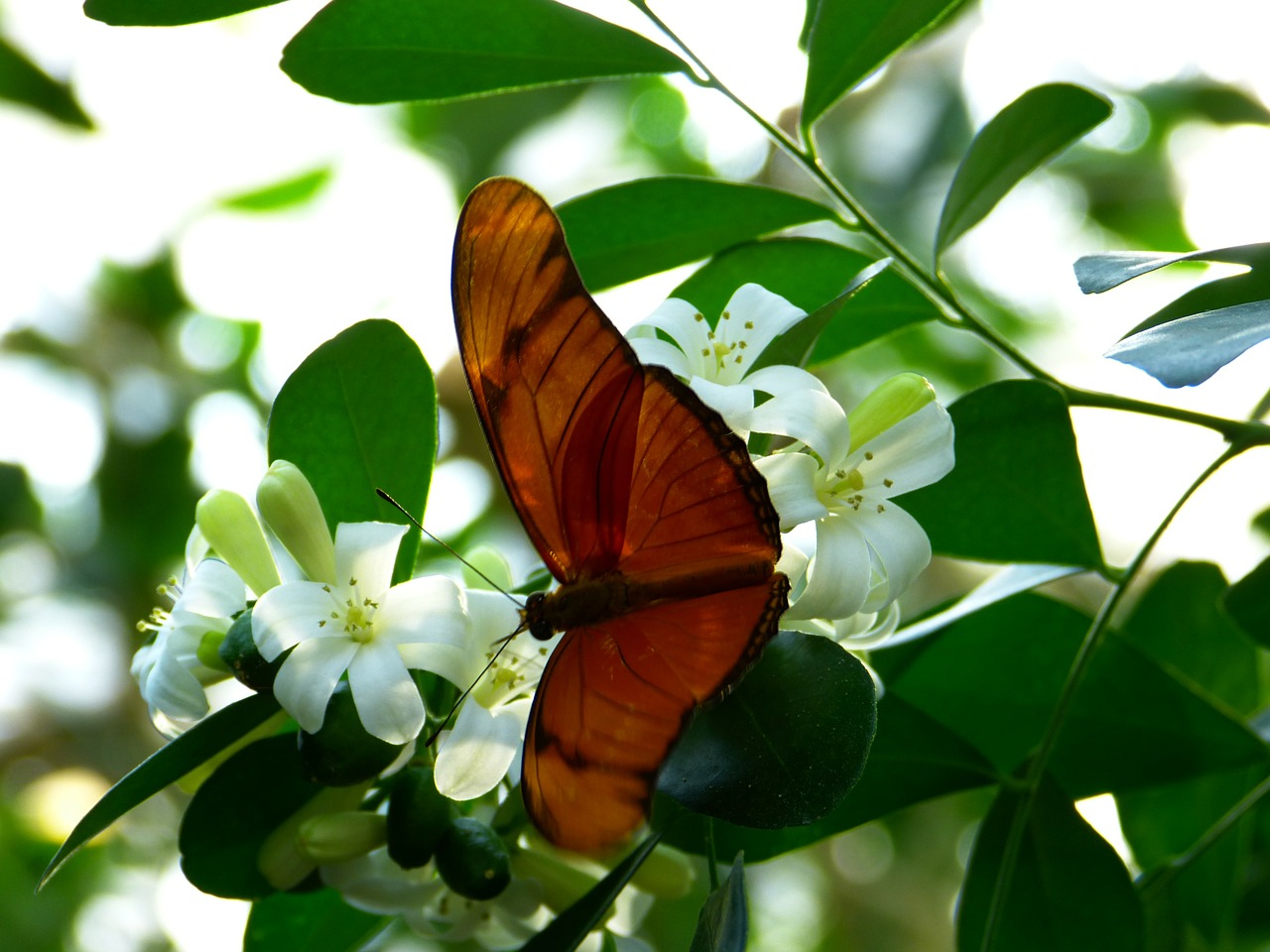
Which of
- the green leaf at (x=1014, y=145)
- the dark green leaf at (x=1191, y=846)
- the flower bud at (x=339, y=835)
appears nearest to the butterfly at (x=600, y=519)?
the flower bud at (x=339, y=835)

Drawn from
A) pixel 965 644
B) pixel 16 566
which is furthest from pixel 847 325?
pixel 16 566

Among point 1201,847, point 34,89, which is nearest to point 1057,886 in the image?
point 1201,847

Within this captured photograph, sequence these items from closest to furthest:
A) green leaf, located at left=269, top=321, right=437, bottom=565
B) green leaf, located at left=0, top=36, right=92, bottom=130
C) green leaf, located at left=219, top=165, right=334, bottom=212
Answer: green leaf, located at left=269, top=321, right=437, bottom=565
green leaf, located at left=0, top=36, right=92, bottom=130
green leaf, located at left=219, top=165, right=334, bottom=212

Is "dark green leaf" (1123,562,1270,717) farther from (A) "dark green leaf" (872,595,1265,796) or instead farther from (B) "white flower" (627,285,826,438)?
(B) "white flower" (627,285,826,438)

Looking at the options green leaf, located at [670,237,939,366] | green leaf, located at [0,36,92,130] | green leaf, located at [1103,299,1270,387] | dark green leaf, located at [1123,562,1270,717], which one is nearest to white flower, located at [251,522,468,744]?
green leaf, located at [670,237,939,366]

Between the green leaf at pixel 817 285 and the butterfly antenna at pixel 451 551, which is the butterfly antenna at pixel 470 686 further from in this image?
the green leaf at pixel 817 285

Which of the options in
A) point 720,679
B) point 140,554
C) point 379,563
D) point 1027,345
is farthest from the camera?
point 1027,345

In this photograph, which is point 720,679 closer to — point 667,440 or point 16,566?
point 667,440
